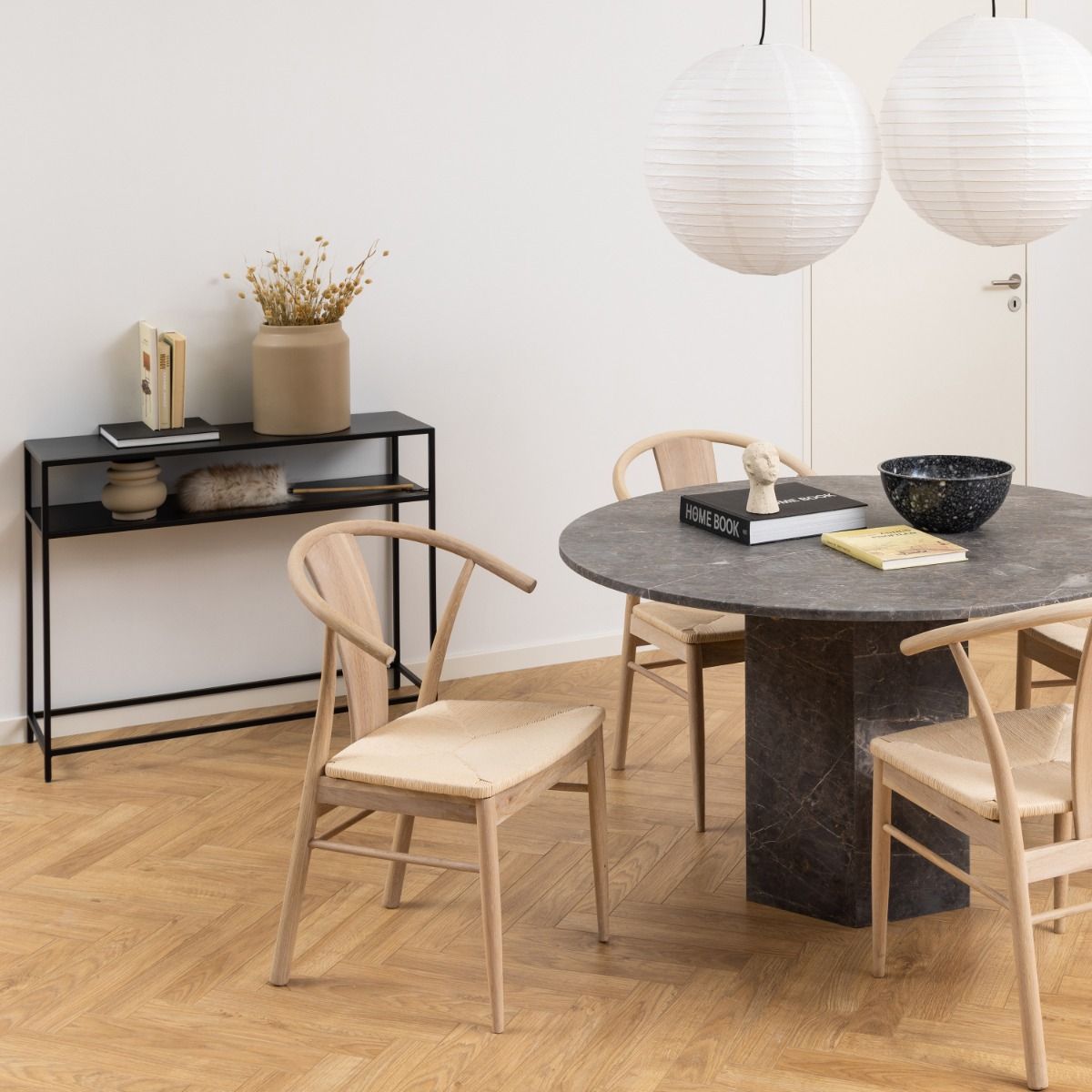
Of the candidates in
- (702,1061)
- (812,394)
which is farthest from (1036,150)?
(812,394)

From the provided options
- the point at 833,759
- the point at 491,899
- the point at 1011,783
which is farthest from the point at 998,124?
the point at 491,899

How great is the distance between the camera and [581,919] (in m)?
Answer: 3.04

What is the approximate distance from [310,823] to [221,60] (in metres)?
2.25

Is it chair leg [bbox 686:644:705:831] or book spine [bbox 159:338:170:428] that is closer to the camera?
chair leg [bbox 686:644:705:831]

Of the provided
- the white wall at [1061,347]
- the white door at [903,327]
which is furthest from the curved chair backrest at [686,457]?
the white wall at [1061,347]

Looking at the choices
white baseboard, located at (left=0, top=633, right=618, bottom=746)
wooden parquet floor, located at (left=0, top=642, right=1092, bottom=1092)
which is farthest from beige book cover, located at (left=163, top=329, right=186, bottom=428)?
wooden parquet floor, located at (left=0, top=642, right=1092, bottom=1092)

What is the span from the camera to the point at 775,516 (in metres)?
2.98

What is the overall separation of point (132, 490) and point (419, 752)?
146 centimetres

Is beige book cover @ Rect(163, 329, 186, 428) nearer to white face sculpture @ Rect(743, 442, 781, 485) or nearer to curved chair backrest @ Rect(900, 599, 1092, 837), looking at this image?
white face sculpture @ Rect(743, 442, 781, 485)

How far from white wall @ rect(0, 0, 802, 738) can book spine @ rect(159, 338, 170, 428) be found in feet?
0.77

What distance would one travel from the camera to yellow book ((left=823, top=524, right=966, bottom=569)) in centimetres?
275

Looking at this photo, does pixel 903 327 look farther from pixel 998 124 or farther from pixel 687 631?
pixel 998 124

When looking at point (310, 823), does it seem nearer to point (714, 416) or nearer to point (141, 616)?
point (141, 616)

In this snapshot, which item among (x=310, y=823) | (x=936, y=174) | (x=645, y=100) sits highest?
(x=645, y=100)
